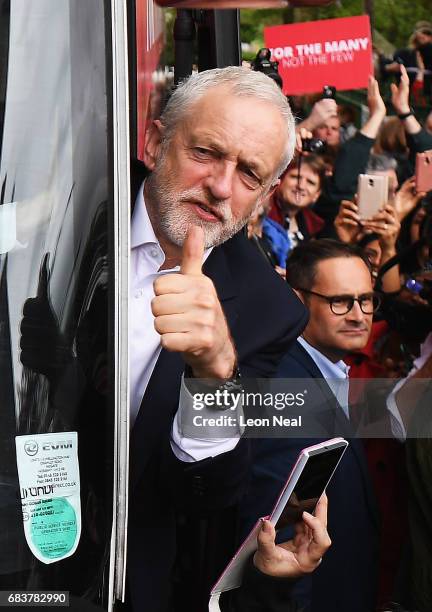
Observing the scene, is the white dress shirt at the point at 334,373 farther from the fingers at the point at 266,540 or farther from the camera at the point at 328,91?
the camera at the point at 328,91

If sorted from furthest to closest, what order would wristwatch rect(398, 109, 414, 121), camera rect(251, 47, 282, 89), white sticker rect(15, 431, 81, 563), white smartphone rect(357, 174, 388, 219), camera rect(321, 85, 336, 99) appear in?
white smartphone rect(357, 174, 388, 219)
camera rect(321, 85, 336, 99)
wristwatch rect(398, 109, 414, 121)
camera rect(251, 47, 282, 89)
white sticker rect(15, 431, 81, 563)

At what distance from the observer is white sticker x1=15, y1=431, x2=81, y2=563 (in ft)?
6.64

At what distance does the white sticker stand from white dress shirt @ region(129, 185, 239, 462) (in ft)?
0.68

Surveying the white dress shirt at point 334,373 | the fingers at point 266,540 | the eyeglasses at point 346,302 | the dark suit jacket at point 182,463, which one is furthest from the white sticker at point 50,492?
the eyeglasses at point 346,302

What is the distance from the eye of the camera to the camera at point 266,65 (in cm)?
259

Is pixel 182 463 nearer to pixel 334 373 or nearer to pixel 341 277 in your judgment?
pixel 334 373

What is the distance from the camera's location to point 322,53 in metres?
2.98

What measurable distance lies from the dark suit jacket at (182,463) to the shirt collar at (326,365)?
12 cm

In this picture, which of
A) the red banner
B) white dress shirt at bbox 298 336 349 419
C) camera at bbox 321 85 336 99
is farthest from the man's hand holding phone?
camera at bbox 321 85 336 99

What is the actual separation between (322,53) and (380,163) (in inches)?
15.0

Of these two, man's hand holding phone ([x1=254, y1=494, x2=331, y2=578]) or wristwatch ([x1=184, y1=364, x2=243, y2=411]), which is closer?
wristwatch ([x1=184, y1=364, x2=243, y2=411])

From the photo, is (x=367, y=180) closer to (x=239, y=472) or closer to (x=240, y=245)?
(x=240, y=245)

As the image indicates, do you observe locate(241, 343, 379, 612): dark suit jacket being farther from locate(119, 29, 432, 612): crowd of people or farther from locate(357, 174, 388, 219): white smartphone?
locate(357, 174, 388, 219): white smartphone

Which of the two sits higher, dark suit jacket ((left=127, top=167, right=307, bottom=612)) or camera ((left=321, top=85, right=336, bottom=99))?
camera ((left=321, top=85, right=336, bottom=99))
